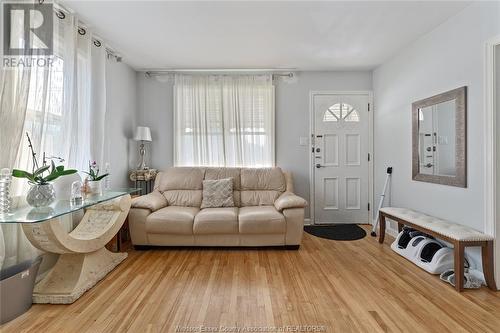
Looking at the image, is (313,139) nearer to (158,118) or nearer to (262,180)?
(262,180)

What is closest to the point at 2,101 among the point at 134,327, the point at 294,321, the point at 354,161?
the point at 134,327

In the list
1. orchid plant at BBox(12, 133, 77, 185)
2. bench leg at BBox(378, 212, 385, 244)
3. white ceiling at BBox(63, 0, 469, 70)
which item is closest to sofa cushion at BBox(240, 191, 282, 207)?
bench leg at BBox(378, 212, 385, 244)

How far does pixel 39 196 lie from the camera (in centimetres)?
187

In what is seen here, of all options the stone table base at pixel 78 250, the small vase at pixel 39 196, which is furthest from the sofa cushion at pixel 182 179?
the small vase at pixel 39 196

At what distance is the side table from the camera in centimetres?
370

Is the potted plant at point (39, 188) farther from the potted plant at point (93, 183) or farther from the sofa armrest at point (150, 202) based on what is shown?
the sofa armrest at point (150, 202)

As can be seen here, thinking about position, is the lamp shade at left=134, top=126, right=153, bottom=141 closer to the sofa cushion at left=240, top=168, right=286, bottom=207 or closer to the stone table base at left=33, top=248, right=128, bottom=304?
the sofa cushion at left=240, top=168, right=286, bottom=207

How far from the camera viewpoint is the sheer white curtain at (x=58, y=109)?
6.04 ft

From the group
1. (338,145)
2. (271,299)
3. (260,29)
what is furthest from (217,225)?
(338,145)

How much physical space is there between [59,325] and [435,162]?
3637 millimetres

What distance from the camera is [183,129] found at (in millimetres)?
3959

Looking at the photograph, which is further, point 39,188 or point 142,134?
point 142,134

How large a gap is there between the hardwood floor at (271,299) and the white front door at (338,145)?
1402 mm

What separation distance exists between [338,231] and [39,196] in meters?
3.47
